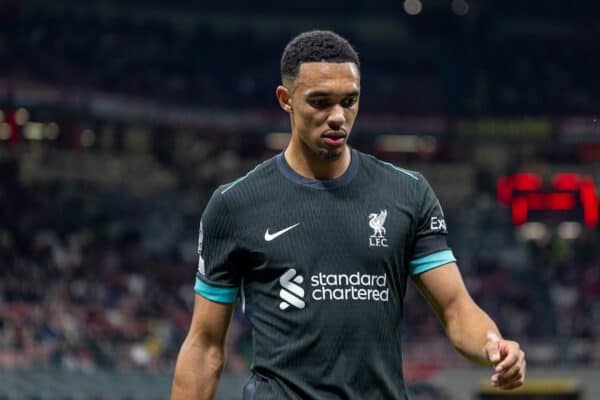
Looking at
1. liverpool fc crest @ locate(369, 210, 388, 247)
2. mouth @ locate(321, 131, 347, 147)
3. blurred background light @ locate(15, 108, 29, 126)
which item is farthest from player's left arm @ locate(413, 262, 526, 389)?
blurred background light @ locate(15, 108, 29, 126)

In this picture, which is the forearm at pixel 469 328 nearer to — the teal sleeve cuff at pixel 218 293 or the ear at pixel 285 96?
the teal sleeve cuff at pixel 218 293

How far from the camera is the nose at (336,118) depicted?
4238 mm

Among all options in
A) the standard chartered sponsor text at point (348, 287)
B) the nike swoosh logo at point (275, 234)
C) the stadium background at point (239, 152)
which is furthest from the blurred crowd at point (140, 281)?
the standard chartered sponsor text at point (348, 287)

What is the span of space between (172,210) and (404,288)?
2555cm

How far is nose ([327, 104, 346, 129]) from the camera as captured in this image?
4238mm

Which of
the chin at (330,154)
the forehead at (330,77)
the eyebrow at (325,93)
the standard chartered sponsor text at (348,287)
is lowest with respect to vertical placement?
the standard chartered sponsor text at (348,287)

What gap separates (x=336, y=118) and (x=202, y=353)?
93 centimetres

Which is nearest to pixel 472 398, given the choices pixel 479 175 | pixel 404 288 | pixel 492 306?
pixel 492 306

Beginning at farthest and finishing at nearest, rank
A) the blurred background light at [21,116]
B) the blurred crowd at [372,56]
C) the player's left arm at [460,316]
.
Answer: the blurred crowd at [372,56], the blurred background light at [21,116], the player's left arm at [460,316]

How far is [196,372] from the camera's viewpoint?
177 inches

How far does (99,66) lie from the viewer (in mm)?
28203

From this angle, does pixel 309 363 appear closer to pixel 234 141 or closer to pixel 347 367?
pixel 347 367

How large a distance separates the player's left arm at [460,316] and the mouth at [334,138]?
1.68 feet

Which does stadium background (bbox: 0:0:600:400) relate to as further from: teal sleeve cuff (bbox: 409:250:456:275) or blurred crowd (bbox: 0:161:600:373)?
teal sleeve cuff (bbox: 409:250:456:275)
